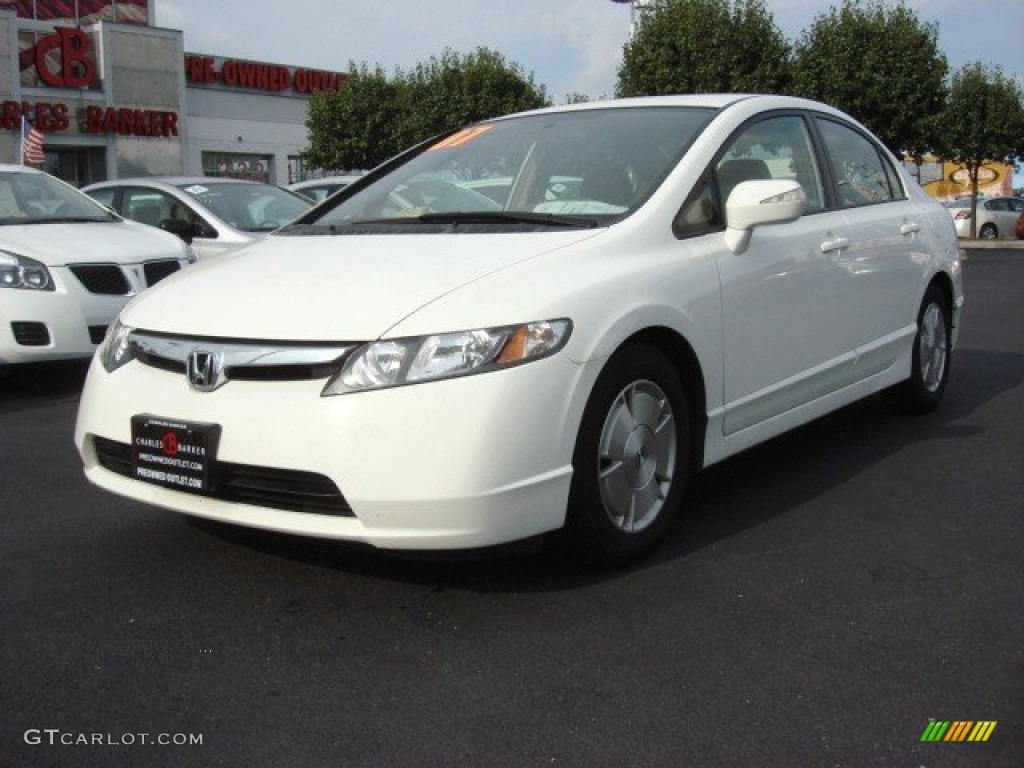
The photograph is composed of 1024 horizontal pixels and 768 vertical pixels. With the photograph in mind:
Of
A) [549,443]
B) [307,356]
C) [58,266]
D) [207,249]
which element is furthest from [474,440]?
[207,249]

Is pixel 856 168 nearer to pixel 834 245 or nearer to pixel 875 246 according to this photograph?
pixel 875 246

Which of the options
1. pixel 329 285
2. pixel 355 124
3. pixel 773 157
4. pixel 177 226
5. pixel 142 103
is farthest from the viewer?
Result: pixel 355 124

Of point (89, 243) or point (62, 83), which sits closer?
point (89, 243)

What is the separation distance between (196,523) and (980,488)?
3.06 meters

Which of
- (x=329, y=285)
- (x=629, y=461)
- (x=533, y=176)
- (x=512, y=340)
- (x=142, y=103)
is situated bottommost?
(x=629, y=461)

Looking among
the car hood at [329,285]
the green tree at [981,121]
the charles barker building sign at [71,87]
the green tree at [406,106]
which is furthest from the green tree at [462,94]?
the car hood at [329,285]

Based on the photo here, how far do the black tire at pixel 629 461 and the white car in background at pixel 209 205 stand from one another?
6.12 m

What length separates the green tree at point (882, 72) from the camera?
3142 cm

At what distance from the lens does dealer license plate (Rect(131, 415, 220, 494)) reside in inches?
126

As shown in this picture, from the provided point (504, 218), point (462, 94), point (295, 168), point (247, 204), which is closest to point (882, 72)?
point (462, 94)

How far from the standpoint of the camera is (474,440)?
3.01 metres

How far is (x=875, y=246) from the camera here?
5008 mm

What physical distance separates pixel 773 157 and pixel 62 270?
14.5 feet

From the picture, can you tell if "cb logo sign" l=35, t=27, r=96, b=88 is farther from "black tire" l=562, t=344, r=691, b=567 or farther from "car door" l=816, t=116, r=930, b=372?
"black tire" l=562, t=344, r=691, b=567
